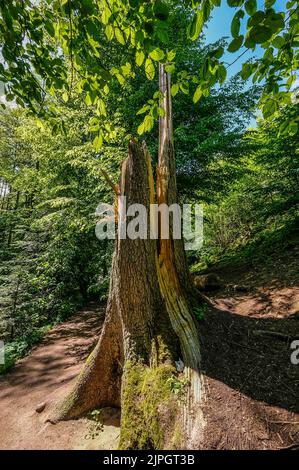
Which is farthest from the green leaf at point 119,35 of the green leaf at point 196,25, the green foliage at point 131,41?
Result: the green leaf at point 196,25

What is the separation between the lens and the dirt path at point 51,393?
129 inches

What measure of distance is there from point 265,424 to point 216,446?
527 mm

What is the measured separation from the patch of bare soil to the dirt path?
1430mm

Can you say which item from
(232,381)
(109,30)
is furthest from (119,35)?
(232,381)

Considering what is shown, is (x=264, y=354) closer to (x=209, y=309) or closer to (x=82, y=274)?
(x=209, y=309)

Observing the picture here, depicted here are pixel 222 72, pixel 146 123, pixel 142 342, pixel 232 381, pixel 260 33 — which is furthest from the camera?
pixel 142 342

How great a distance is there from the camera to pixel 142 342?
3.21 meters

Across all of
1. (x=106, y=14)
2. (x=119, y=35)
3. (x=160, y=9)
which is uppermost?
(x=106, y=14)

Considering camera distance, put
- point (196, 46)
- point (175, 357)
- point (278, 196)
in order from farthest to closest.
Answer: point (196, 46) < point (278, 196) < point (175, 357)

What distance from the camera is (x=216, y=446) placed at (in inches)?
86.7

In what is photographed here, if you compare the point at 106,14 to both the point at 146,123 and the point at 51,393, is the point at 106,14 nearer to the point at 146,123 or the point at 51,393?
the point at 146,123

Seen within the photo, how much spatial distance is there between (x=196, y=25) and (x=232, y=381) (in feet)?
10.4
